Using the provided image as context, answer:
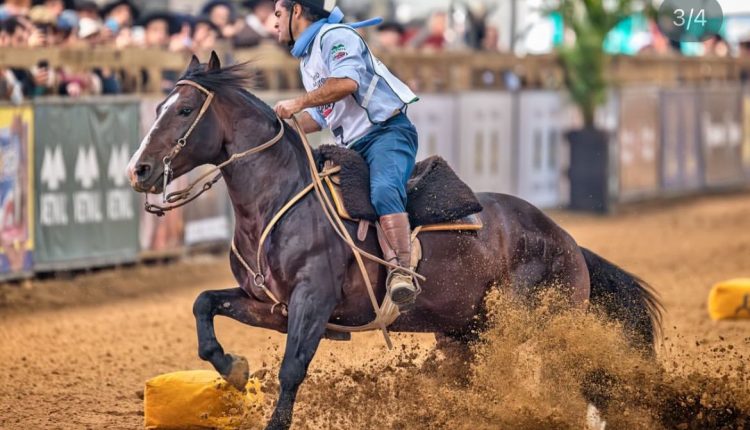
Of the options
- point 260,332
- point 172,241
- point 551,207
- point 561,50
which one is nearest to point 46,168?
Answer: point 172,241

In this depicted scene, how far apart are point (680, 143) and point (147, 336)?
42.4ft

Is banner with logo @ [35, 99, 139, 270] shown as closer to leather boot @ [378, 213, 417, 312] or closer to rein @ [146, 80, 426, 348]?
rein @ [146, 80, 426, 348]

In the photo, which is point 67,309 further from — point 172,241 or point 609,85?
point 609,85

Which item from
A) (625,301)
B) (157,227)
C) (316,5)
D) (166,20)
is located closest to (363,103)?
(316,5)

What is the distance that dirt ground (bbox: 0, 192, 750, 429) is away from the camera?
6.81 meters

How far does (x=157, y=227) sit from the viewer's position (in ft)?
38.7

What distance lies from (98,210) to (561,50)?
30.9 ft

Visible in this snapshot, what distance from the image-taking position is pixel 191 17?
522 inches

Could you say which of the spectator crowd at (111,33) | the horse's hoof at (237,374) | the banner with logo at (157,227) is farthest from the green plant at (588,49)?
the horse's hoof at (237,374)

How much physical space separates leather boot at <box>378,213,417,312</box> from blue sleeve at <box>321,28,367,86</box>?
707mm

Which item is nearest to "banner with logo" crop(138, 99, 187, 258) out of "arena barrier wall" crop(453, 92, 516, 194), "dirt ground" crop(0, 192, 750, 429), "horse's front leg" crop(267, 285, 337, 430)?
"dirt ground" crop(0, 192, 750, 429)

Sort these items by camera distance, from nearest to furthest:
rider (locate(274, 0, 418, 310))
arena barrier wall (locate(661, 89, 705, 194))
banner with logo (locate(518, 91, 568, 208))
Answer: rider (locate(274, 0, 418, 310)), banner with logo (locate(518, 91, 568, 208)), arena barrier wall (locate(661, 89, 705, 194))

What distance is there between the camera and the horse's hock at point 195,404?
5996mm

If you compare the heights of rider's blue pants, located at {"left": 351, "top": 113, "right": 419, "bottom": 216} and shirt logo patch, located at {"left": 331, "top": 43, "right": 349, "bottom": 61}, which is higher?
shirt logo patch, located at {"left": 331, "top": 43, "right": 349, "bottom": 61}
